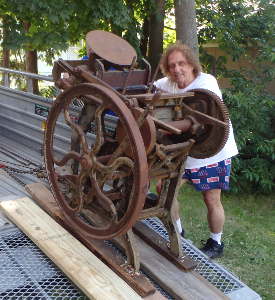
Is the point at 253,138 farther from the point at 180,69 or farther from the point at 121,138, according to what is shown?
the point at 121,138

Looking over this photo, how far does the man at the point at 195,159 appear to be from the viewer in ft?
10.3

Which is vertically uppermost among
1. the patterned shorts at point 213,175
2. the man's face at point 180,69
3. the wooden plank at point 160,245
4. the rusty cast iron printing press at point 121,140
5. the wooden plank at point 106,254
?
the man's face at point 180,69

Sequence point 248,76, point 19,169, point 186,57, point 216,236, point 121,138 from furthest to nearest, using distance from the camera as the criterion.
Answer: point 248,76, point 19,169, point 216,236, point 186,57, point 121,138

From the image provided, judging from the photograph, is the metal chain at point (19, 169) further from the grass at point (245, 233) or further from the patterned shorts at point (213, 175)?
the grass at point (245, 233)

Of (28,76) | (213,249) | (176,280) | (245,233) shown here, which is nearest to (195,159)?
(213,249)

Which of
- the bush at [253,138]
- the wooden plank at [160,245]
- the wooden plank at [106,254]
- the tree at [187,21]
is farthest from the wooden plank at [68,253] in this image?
the tree at [187,21]

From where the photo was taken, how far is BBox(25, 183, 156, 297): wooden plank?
244cm

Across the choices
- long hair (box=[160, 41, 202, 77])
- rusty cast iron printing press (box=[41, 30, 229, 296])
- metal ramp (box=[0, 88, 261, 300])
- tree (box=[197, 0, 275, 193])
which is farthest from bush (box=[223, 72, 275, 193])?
rusty cast iron printing press (box=[41, 30, 229, 296])

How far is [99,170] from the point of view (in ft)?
8.13

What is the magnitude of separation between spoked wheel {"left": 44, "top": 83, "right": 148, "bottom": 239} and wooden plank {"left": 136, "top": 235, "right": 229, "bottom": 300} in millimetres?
407

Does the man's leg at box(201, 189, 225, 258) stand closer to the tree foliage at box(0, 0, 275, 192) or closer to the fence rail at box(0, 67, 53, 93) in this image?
the fence rail at box(0, 67, 53, 93)

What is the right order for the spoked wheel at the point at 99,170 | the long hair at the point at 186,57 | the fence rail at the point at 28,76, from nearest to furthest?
1. the spoked wheel at the point at 99,170
2. the long hair at the point at 186,57
3. the fence rail at the point at 28,76

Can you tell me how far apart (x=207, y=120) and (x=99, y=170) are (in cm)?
78

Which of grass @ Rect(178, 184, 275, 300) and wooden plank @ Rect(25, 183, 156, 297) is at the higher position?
wooden plank @ Rect(25, 183, 156, 297)
